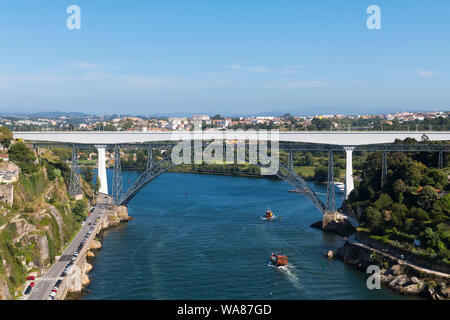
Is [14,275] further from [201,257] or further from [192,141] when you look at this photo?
[192,141]

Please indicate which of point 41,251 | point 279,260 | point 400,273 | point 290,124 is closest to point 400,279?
point 400,273

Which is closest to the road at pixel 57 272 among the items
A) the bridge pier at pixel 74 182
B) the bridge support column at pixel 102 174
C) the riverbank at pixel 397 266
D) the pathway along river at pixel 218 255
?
the pathway along river at pixel 218 255

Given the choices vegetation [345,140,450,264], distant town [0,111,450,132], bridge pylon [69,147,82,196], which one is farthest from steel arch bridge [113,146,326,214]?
distant town [0,111,450,132]

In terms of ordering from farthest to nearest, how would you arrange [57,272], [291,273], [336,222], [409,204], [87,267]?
[336,222] < [409,204] < [87,267] < [291,273] < [57,272]

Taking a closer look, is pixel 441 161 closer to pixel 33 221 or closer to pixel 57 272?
pixel 57 272

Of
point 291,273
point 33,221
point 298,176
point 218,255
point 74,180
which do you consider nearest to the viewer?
point 291,273

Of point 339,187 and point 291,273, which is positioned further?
point 339,187

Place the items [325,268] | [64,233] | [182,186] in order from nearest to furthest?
[325,268] < [64,233] < [182,186]

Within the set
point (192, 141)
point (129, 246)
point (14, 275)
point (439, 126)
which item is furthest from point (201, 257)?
point (439, 126)
